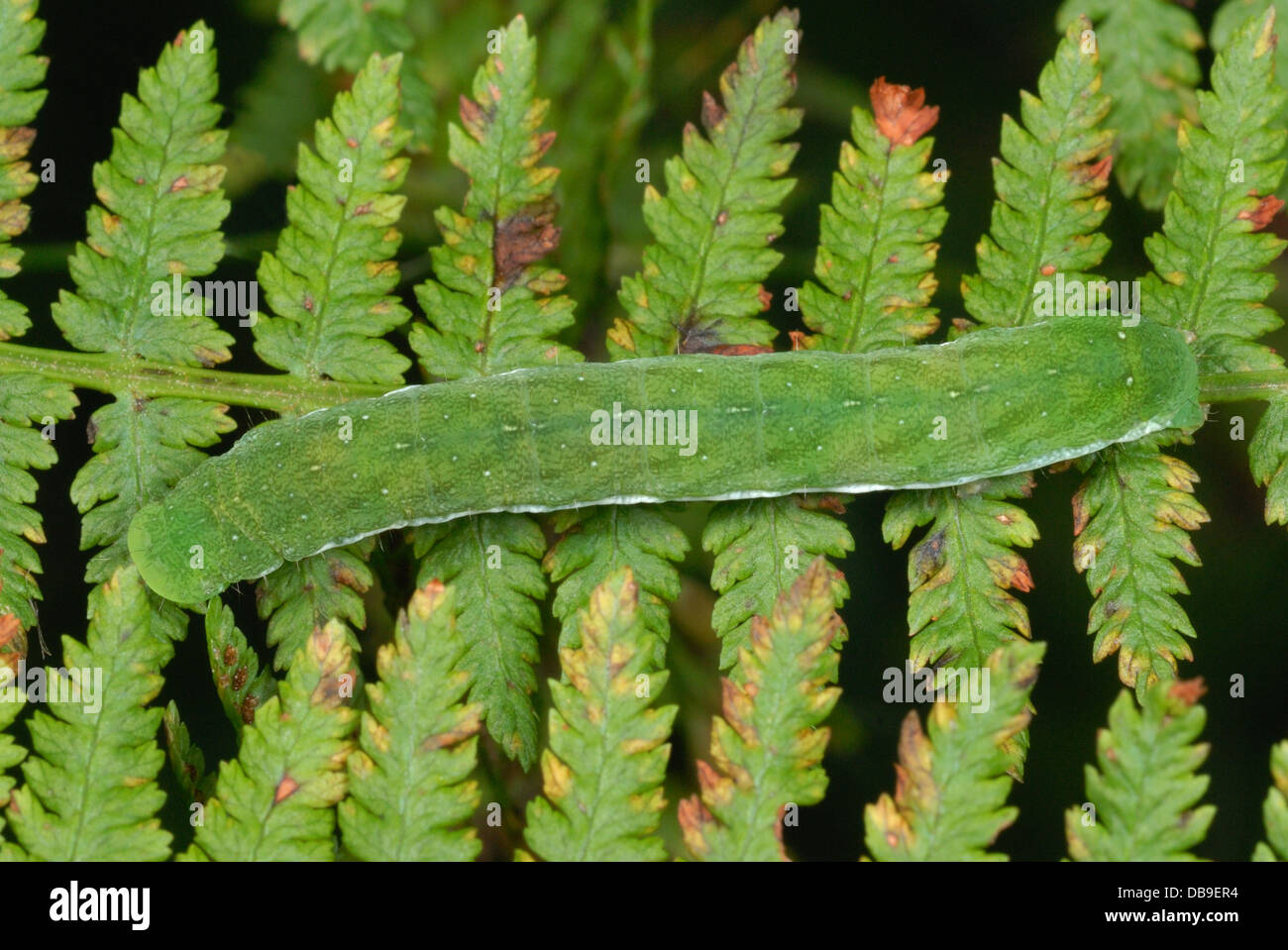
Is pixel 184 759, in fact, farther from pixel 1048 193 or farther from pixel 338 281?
pixel 1048 193

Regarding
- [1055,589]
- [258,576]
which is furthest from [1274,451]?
[258,576]

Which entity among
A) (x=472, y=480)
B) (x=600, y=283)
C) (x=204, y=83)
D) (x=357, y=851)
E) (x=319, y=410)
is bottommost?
(x=357, y=851)

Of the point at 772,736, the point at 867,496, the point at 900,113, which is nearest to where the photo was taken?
the point at 772,736

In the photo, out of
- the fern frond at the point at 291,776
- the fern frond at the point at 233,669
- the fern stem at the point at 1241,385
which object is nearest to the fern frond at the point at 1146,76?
the fern stem at the point at 1241,385

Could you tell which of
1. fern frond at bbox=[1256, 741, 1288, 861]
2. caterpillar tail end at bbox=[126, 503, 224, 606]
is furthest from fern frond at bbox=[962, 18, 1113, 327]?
caterpillar tail end at bbox=[126, 503, 224, 606]

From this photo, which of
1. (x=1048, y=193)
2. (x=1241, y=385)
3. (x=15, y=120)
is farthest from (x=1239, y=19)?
(x=15, y=120)

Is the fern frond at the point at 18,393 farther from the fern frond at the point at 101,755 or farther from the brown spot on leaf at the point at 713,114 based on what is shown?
the brown spot on leaf at the point at 713,114

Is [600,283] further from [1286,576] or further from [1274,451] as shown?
[1286,576]
